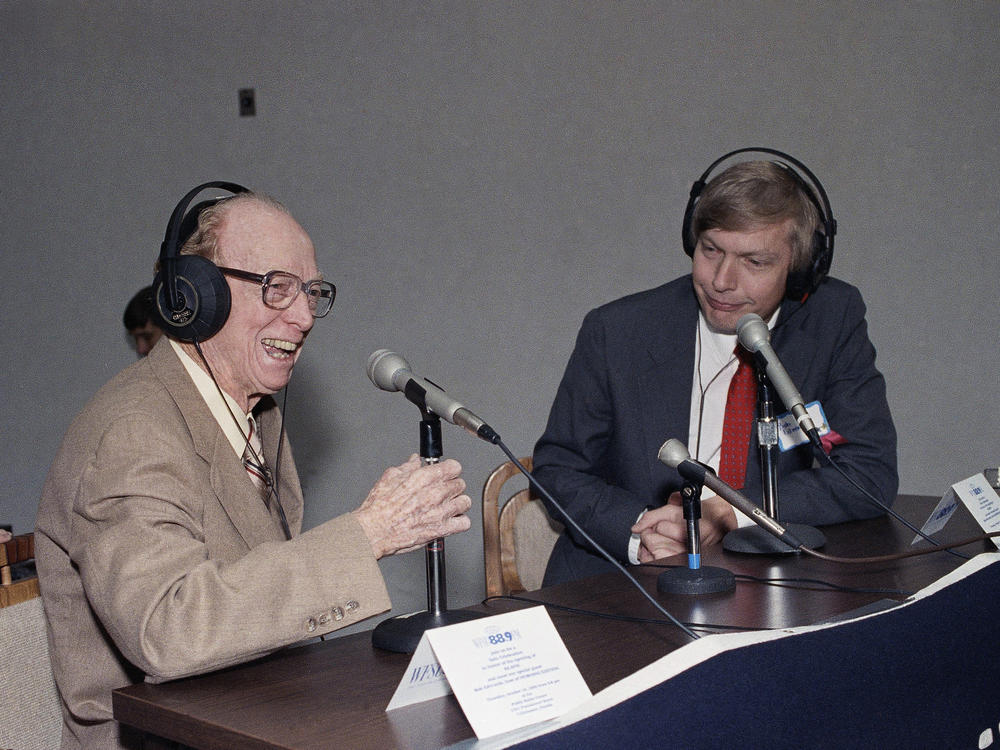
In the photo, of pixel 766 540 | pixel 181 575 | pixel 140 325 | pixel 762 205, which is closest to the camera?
pixel 181 575

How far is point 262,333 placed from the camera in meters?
1.66

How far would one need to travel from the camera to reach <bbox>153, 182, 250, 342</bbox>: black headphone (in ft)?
5.15

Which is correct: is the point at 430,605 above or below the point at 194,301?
below

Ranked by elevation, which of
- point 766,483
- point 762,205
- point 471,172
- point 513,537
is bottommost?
point 513,537

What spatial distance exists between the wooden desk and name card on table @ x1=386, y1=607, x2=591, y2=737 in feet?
0.15

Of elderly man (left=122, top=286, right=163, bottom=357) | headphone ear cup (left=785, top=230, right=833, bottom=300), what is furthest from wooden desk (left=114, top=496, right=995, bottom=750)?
elderly man (left=122, top=286, right=163, bottom=357)

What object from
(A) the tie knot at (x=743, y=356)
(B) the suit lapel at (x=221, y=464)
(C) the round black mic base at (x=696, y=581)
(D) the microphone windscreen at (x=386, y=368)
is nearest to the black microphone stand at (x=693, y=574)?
(C) the round black mic base at (x=696, y=581)

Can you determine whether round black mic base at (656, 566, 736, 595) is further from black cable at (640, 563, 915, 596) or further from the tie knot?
the tie knot

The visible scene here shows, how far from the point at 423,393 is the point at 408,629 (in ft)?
1.06

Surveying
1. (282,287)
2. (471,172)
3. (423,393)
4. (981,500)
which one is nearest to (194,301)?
(282,287)

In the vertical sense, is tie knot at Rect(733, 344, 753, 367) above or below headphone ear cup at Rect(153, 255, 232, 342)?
below

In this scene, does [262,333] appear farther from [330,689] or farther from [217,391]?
[330,689]

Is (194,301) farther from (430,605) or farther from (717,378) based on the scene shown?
(717,378)

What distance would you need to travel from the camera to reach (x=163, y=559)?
1252 millimetres
